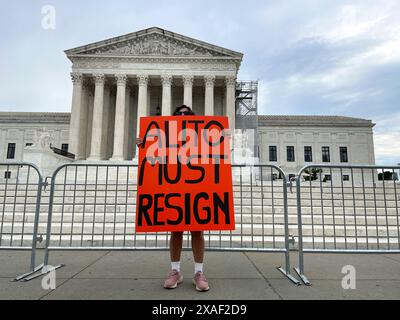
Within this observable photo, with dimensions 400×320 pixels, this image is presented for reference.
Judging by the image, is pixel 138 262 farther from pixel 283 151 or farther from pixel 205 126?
pixel 283 151

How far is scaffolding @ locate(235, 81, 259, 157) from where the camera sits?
36.5 metres

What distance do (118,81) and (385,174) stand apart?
98.3ft

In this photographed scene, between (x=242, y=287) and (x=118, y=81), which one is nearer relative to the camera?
(x=242, y=287)

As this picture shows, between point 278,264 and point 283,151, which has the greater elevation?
point 283,151

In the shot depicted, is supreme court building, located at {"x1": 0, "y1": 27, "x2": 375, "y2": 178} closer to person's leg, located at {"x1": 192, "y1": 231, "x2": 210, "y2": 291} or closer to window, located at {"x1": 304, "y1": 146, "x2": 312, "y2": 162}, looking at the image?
window, located at {"x1": 304, "y1": 146, "x2": 312, "y2": 162}

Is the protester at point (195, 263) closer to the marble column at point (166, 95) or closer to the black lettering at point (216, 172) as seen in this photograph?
the black lettering at point (216, 172)

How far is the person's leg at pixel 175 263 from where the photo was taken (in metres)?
3.24

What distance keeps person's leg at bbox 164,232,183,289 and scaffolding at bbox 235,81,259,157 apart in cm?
3327

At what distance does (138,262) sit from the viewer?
454cm

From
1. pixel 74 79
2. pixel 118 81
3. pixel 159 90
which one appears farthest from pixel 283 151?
pixel 74 79

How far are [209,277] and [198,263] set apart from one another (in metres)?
0.56

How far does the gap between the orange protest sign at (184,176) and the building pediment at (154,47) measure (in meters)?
29.7
